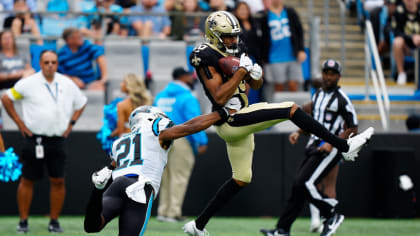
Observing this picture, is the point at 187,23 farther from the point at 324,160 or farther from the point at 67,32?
the point at 324,160

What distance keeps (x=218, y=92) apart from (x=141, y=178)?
1468 millimetres

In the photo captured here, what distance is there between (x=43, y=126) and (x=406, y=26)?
8259 millimetres

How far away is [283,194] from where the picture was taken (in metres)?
12.1

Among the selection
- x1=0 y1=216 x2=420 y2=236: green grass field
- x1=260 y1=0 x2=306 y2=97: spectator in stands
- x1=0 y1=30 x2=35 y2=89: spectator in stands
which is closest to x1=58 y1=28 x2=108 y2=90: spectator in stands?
x1=0 y1=30 x2=35 y2=89: spectator in stands

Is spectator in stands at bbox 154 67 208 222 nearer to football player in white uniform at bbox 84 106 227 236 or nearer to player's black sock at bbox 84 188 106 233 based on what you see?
football player in white uniform at bbox 84 106 227 236

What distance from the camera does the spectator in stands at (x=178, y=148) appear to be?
1127 cm

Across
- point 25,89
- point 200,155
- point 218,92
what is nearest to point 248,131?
point 218,92

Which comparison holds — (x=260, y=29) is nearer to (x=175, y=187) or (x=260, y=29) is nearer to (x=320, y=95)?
(x=175, y=187)

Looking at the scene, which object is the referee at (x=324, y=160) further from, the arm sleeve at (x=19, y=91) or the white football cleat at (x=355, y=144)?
the arm sleeve at (x=19, y=91)

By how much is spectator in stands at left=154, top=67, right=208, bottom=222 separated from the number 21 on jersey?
466 centimetres

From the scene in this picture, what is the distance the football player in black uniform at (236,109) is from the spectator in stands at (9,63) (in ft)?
19.8

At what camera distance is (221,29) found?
7480 mm

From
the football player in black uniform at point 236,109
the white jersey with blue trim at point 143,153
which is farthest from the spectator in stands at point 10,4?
the white jersey with blue trim at point 143,153

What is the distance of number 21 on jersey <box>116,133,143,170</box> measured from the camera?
643cm
